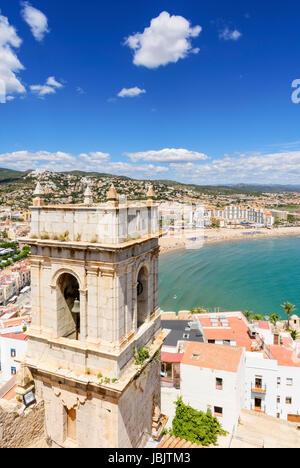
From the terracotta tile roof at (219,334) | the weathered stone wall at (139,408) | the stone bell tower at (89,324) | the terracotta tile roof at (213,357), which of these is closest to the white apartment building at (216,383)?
the terracotta tile roof at (213,357)

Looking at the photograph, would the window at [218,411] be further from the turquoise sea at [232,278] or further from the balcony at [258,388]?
the turquoise sea at [232,278]

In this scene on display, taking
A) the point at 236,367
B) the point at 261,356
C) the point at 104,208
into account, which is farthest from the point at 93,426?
the point at 261,356

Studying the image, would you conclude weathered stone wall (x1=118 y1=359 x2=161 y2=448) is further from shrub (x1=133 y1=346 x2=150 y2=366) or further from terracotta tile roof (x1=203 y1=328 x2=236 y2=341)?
terracotta tile roof (x1=203 y1=328 x2=236 y2=341)

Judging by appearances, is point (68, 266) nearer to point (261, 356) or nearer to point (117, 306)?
point (117, 306)

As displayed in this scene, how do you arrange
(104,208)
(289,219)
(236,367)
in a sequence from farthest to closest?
(289,219), (236,367), (104,208)

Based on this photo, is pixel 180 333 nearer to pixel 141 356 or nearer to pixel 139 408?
pixel 139 408

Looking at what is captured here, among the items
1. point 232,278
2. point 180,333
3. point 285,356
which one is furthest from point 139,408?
point 232,278
